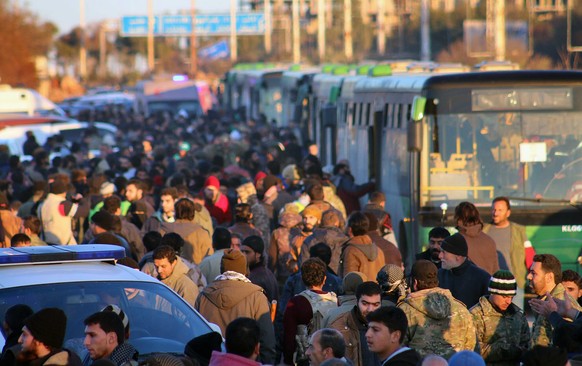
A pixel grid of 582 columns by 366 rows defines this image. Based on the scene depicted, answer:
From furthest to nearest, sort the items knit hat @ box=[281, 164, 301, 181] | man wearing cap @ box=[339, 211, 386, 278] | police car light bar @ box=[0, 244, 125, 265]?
knit hat @ box=[281, 164, 301, 181]
man wearing cap @ box=[339, 211, 386, 278]
police car light bar @ box=[0, 244, 125, 265]

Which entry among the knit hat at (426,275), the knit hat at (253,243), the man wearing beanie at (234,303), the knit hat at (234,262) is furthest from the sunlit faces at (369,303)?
the knit hat at (253,243)

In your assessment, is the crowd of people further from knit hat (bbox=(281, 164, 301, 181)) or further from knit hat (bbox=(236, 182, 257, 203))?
knit hat (bbox=(281, 164, 301, 181))

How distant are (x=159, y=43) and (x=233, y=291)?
396ft

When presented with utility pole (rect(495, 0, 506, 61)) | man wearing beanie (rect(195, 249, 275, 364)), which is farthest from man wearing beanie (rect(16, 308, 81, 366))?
utility pole (rect(495, 0, 506, 61))

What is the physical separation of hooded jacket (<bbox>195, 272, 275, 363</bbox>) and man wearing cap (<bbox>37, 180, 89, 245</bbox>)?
558 centimetres

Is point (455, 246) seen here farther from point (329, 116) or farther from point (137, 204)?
point (329, 116)

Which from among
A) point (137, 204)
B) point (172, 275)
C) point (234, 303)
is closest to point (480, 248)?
point (172, 275)

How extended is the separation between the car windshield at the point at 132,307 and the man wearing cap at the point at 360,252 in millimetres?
3136

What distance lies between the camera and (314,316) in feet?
28.5

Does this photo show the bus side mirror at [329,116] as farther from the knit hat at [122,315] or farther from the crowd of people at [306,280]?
the knit hat at [122,315]

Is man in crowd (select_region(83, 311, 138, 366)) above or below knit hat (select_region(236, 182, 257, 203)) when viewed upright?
above

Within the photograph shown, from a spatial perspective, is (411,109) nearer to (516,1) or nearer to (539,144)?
(539,144)

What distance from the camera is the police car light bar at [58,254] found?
302 inches

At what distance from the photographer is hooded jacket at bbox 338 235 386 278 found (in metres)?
10.6
